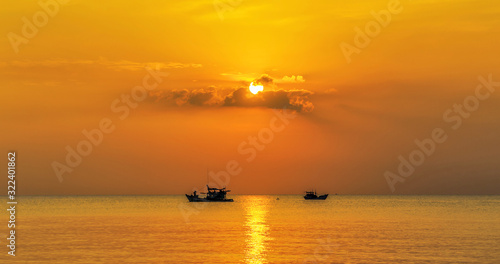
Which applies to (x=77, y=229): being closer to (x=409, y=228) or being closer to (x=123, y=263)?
(x=123, y=263)

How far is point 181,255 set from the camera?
206 feet

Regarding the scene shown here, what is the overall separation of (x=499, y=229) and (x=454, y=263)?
44.3m

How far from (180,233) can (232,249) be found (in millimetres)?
23338

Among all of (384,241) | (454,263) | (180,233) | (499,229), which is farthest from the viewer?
(499,229)

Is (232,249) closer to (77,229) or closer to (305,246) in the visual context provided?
(305,246)

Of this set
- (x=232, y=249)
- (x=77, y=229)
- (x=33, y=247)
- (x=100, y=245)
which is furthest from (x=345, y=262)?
(x=77, y=229)

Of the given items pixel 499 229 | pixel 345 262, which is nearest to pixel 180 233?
pixel 345 262

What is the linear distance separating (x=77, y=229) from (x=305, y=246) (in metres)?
43.7

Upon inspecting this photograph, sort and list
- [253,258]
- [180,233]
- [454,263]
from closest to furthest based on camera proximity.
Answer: [454,263] < [253,258] < [180,233]

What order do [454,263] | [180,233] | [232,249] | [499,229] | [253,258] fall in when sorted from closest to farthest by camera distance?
[454,263] → [253,258] → [232,249] → [180,233] → [499,229]

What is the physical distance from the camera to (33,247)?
69.8m

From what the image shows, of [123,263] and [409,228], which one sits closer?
[123,263]

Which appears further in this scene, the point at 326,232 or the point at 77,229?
the point at 77,229

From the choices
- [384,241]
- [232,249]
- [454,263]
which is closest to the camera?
[454,263]
